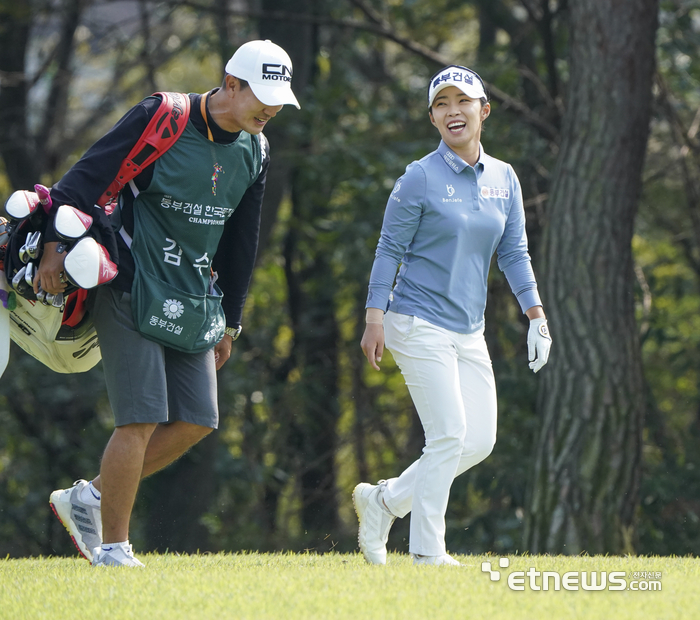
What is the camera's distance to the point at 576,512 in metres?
7.07

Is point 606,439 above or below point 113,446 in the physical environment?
below

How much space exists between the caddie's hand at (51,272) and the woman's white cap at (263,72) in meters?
1.11

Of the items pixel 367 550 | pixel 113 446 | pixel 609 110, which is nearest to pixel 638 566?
pixel 367 550

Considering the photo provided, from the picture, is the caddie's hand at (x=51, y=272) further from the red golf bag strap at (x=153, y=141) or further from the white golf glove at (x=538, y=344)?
the white golf glove at (x=538, y=344)

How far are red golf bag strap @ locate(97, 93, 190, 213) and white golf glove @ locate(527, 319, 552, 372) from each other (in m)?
1.89

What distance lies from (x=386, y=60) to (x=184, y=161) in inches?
494

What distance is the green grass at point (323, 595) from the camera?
11.1 ft

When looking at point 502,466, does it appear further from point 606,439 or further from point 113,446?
point 113,446

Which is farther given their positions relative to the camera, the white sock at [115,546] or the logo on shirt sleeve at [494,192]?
the logo on shirt sleeve at [494,192]

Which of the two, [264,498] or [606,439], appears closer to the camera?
[606,439]

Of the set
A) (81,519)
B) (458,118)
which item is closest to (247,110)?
(458,118)

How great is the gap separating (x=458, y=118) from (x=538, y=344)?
44.6 inches

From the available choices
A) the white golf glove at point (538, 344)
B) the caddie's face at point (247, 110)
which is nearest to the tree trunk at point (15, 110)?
the caddie's face at point (247, 110)

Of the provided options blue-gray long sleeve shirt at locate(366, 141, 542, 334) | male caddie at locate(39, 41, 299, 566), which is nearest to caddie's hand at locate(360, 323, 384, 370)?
blue-gray long sleeve shirt at locate(366, 141, 542, 334)
